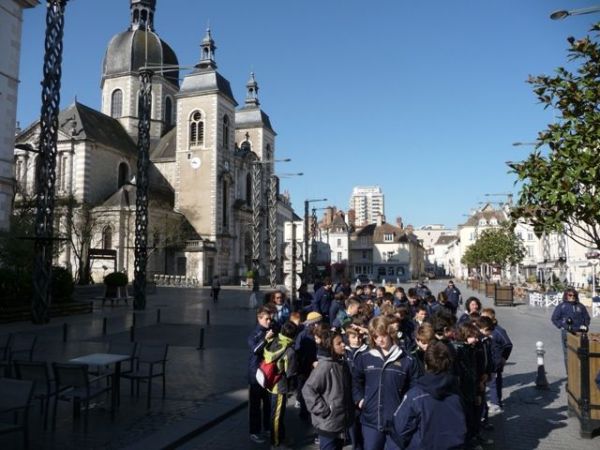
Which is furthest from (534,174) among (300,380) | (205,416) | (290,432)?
(205,416)

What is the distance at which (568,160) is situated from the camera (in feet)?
22.0

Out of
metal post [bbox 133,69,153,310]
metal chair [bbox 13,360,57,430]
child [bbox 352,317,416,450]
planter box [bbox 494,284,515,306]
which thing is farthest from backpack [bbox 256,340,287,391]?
planter box [bbox 494,284,515,306]

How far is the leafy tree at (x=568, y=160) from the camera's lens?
6.42 metres

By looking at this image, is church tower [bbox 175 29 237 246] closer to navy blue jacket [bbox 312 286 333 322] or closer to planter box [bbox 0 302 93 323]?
planter box [bbox 0 302 93 323]

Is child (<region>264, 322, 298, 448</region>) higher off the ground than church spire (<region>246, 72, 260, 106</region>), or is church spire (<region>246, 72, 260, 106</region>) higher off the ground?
church spire (<region>246, 72, 260, 106</region>)

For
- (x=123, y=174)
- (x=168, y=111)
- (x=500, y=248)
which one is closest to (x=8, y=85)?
(x=123, y=174)

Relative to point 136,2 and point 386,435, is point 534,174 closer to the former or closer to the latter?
point 386,435

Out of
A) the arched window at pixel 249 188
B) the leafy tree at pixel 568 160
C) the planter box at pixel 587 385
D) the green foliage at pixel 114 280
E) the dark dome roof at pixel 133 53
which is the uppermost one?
the dark dome roof at pixel 133 53

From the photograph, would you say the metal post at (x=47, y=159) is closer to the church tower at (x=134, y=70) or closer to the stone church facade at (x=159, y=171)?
the stone church facade at (x=159, y=171)

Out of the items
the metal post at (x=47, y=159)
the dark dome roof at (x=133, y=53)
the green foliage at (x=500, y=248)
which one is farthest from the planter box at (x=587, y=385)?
the dark dome roof at (x=133, y=53)

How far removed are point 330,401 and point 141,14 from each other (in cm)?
5914

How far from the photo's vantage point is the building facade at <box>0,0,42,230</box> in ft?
70.1

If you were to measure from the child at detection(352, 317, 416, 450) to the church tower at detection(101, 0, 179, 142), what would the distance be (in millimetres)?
53200

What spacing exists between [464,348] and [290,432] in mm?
2480
